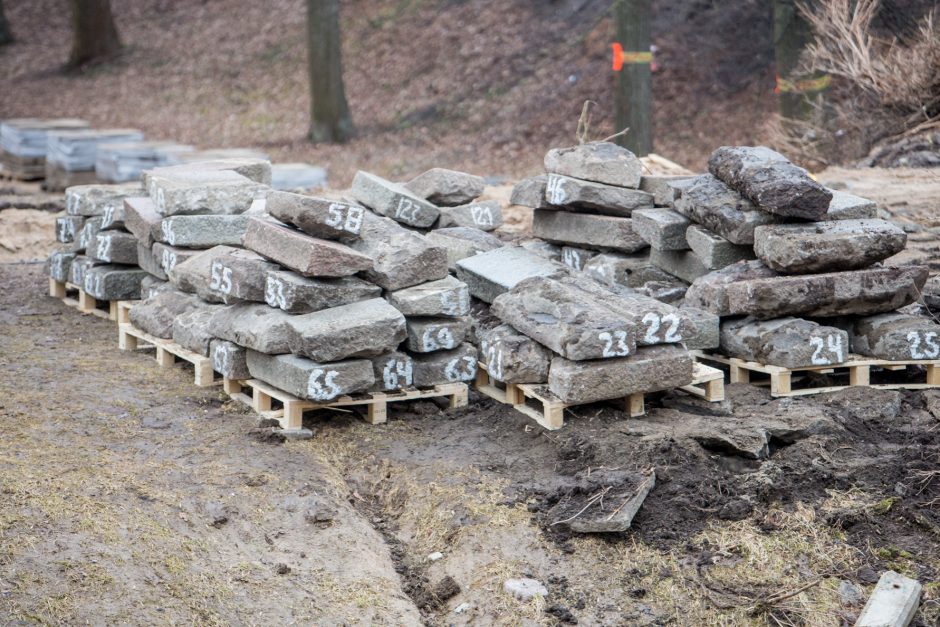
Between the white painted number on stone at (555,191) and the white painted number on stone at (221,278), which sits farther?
the white painted number on stone at (555,191)

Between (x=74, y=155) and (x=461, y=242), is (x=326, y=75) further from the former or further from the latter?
(x=461, y=242)

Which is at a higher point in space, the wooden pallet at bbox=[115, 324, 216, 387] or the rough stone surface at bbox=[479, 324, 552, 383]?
the rough stone surface at bbox=[479, 324, 552, 383]

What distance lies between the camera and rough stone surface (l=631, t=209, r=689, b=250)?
346 inches

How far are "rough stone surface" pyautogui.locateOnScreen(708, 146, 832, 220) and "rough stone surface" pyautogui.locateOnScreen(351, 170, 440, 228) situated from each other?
269 cm

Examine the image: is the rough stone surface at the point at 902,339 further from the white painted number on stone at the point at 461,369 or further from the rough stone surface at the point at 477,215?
the rough stone surface at the point at 477,215

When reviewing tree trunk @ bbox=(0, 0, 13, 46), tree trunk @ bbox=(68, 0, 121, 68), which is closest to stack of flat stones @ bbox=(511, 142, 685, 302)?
tree trunk @ bbox=(68, 0, 121, 68)

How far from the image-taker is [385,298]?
307 inches

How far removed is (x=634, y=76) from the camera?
15.5 meters

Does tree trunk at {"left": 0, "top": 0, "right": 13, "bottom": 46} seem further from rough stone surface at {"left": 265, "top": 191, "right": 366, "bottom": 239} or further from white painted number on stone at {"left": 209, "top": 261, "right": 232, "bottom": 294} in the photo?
rough stone surface at {"left": 265, "top": 191, "right": 366, "bottom": 239}

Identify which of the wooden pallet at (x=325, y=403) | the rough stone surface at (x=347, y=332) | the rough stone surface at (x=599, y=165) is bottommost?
the wooden pallet at (x=325, y=403)

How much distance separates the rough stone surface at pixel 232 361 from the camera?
7887 mm

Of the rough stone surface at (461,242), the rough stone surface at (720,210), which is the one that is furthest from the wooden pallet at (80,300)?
the rough stone surface at (720,210)

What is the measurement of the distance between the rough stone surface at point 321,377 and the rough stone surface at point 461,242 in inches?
77.3

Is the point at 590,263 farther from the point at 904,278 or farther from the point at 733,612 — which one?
the point at 733,612
